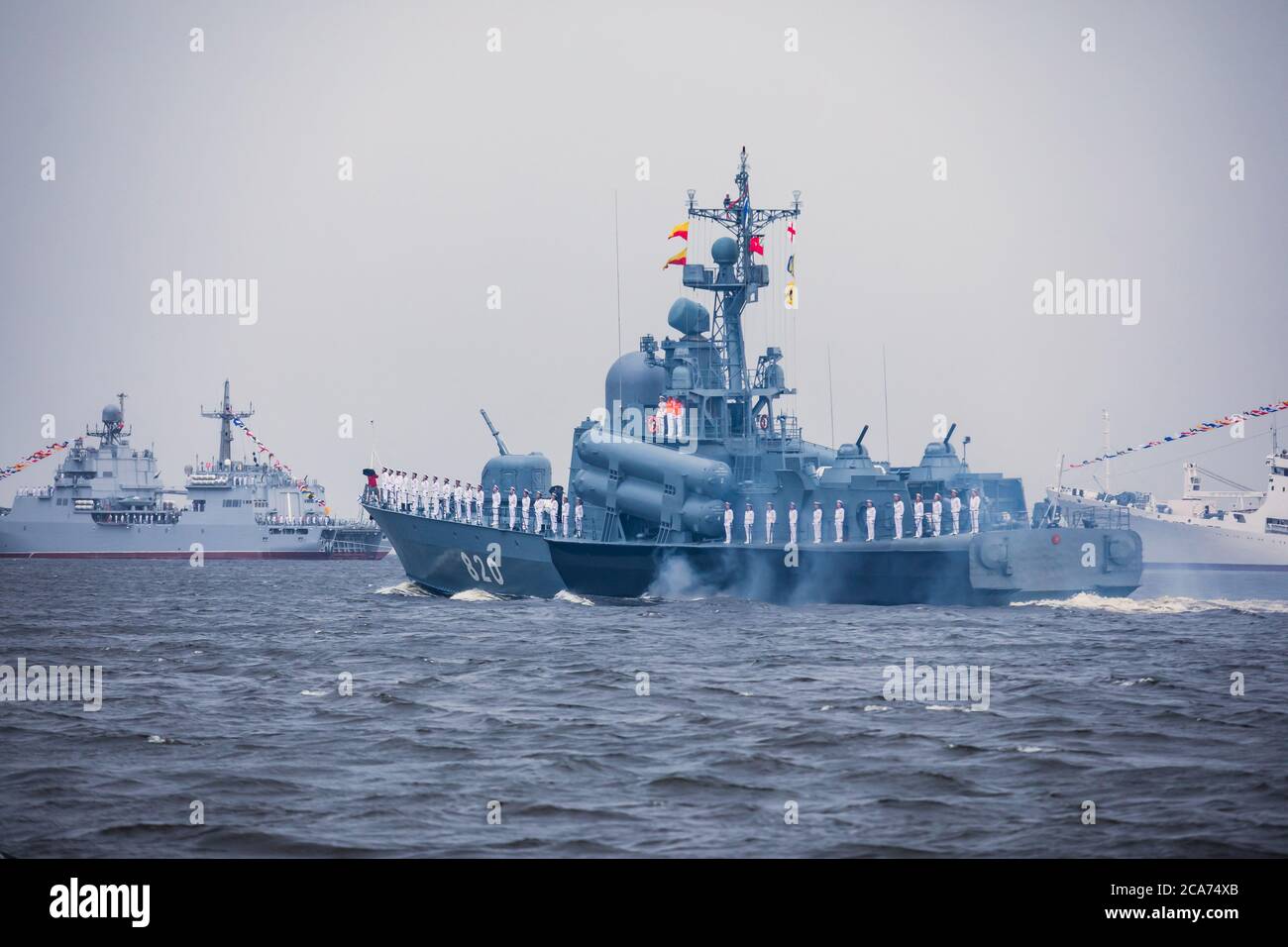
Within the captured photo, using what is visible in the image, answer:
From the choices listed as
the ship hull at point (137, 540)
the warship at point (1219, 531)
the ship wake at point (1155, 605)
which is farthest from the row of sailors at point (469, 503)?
the ship hull at point (137, 540)

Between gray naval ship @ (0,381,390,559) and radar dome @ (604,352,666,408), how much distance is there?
72217 millimetres

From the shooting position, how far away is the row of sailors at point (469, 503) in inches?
1805

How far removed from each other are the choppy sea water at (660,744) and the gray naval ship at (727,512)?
12.4 ft

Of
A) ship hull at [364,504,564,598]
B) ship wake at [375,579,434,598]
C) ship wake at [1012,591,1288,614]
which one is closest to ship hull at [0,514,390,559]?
ship wake at [375,579,434,598]

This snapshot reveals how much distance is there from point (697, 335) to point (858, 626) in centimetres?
1747

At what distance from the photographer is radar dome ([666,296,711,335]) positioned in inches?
1940

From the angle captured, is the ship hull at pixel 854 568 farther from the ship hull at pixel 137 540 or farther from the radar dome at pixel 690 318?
the ship hull at pixel 137 540

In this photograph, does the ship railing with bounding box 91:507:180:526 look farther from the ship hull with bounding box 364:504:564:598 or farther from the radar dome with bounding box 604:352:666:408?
the radar dome with bounding box 604:352:666:408

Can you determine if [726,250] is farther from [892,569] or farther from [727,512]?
[892,569]

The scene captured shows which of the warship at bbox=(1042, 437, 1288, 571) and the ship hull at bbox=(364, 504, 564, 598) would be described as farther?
the warship at bbox=(1042, 437, 1288, 571)

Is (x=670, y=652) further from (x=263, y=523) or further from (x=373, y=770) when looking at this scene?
(x=263, y=523)

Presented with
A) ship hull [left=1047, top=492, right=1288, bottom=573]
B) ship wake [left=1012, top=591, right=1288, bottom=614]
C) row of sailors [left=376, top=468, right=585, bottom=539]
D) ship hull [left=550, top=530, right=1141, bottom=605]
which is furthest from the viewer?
ship hull [left=1047, top=492, right=1288, bottom=573]

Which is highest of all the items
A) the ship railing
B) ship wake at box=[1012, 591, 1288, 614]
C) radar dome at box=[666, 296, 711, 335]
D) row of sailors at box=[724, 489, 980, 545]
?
radar dome at box=[666, 296, 711, 335]
